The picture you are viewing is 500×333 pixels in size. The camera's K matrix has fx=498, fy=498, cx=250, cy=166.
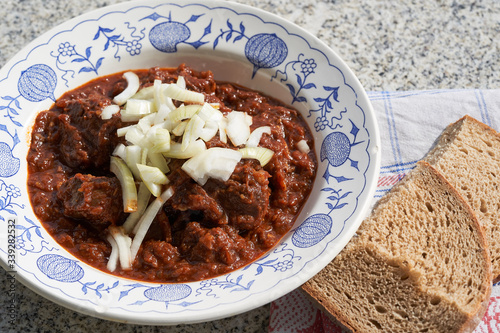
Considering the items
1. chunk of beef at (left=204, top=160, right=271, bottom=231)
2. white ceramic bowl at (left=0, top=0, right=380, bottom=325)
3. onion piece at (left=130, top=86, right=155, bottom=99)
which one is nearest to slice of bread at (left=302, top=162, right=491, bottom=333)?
white ceramic bowl at (left=0, top=0, right=380, bottom=325)

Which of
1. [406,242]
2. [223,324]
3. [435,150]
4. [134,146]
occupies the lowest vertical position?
[223,324]

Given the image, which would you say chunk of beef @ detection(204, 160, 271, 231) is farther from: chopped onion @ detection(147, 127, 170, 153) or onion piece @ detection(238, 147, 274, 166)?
chopped onion @ detection(147, 127, 170, 153)

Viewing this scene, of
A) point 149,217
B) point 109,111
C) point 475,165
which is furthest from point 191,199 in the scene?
point 475,165

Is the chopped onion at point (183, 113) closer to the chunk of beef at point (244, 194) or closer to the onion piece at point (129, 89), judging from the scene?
Result: the chunk of beef at point (244, 194)

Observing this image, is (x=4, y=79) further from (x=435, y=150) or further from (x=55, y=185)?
(x=435, y=150)

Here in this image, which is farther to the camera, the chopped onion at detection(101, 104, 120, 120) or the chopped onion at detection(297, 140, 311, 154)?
the chopped onion at detection(297, 140, 311, 154)

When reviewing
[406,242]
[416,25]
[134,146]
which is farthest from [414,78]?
[134,146]

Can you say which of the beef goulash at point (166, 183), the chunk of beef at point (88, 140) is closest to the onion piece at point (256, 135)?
the beef goulash at point (166, 183)
